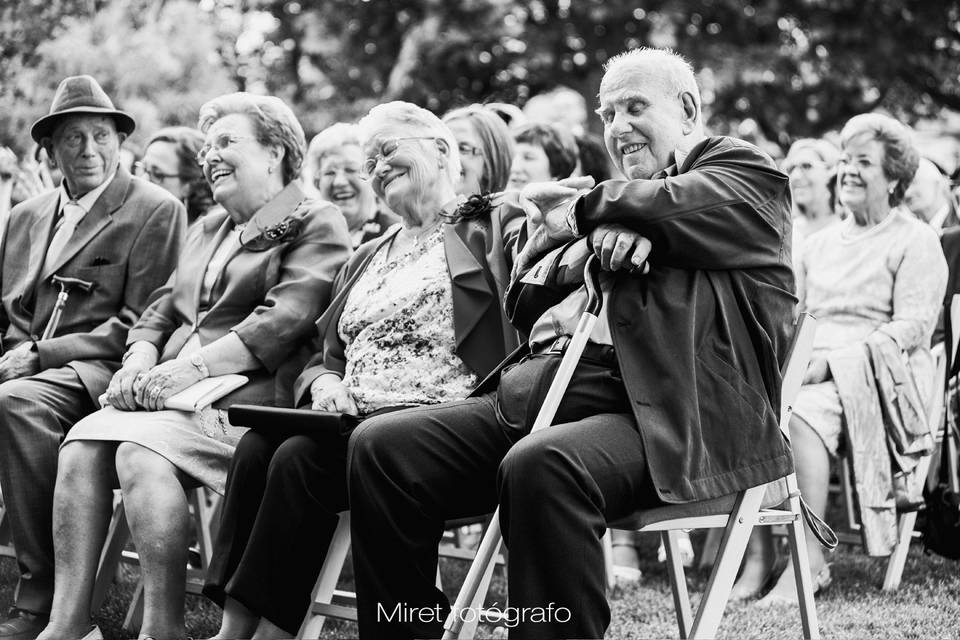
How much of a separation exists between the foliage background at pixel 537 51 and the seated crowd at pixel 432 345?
8.65 m

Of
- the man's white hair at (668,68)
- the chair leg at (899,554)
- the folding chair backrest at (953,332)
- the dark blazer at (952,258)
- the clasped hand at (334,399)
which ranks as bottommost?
the chair leg at (899,554)

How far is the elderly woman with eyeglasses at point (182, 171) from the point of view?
615 cm

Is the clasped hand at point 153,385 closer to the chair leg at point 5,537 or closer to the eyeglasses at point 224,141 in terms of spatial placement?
the eyeglasses at point 224,141

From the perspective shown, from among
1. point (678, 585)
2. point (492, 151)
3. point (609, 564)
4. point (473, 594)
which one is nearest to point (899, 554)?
point (609, 564)

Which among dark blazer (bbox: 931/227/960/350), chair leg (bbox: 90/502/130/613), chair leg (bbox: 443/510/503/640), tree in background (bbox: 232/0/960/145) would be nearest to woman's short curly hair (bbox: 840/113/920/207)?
dark blazer (bbox: 931/227/960/350)

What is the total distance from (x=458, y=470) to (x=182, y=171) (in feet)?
11.0

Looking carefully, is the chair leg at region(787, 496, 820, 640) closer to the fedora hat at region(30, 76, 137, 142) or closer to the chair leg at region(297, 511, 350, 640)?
the chair leg at region(297, 511, 350, 640)

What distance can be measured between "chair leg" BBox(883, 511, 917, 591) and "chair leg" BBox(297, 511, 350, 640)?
Answer: 7.22 ft

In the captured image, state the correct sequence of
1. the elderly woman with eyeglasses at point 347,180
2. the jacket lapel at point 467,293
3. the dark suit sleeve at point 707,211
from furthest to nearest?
the elderly woman with eyeglasses at point 347,180 < the jacket lapel at point 467,293 < the dark suit sleeve at point 707,211

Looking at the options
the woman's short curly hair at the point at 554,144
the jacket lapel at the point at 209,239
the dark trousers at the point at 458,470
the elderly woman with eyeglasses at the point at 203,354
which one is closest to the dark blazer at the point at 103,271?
the elderly woman with eyeglasses at the point at 203,354

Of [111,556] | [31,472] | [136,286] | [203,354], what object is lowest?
[111,556]

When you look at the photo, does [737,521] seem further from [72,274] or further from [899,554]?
[72,274]

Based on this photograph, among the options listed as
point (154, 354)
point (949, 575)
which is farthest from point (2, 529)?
point (949, 575)

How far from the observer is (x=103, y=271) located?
497cm
